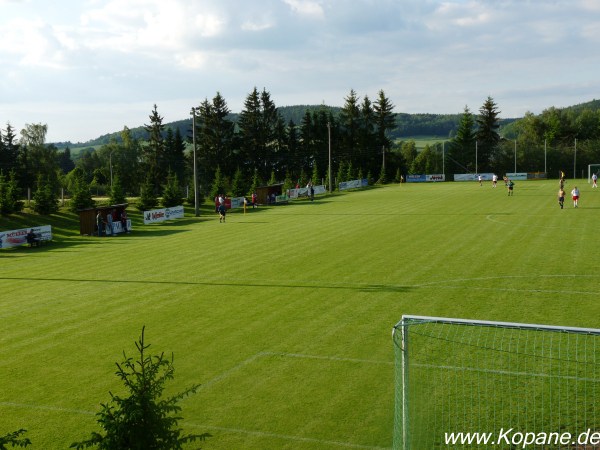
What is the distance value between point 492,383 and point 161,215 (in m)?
38.5

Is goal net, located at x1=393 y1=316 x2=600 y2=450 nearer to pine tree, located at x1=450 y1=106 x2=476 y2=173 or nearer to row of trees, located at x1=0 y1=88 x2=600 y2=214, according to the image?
row of trees, located at x1=0 y1=88 x2=600 y2=214

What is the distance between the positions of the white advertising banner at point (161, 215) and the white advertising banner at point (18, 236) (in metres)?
10.0

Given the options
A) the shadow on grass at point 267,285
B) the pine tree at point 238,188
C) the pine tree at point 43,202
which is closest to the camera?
the shadow on grass at point 267,285

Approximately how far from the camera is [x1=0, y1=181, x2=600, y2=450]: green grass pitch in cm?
1033

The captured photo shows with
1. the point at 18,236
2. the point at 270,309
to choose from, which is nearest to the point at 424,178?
the point at 18,236

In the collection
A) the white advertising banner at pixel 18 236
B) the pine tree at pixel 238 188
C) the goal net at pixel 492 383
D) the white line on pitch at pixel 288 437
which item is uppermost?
the pine tree at pixel 238 188

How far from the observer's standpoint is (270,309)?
1697 cm

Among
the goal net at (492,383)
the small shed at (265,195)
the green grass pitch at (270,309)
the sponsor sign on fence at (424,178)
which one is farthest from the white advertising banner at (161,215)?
the sponsor sign on fence at (424,178)

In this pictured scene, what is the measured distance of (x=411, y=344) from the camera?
13227mm

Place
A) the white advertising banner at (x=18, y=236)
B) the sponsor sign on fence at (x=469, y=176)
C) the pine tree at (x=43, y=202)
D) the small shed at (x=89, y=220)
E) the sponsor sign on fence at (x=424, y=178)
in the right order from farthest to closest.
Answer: the sponsor sign on fence at (x=424, y=178) → the sponsor sign on fence at (x=469, y=176) → the pine tree at (x=43, y=202) → the small shed at (x=89, y=220) → the white advertising banner at (x=18, y=236)

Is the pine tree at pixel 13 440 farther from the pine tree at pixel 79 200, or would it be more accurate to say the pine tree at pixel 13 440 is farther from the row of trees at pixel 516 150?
the row of trees at pixel 516 150

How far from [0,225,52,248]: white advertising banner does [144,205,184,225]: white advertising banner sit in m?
10.0

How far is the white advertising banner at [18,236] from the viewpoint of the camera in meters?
32.6

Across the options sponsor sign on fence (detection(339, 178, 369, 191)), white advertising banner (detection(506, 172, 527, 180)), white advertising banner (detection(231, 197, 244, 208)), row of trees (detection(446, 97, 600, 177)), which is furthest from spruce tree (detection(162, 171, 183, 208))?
row of trees (detection(446, 97, 600, 177))
